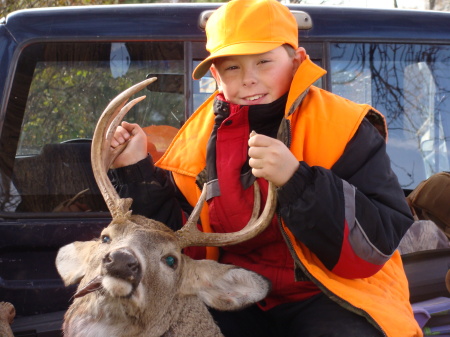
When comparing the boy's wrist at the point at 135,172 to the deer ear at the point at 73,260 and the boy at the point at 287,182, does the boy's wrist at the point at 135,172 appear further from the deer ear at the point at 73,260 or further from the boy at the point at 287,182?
the deer ear at the point at 73,260

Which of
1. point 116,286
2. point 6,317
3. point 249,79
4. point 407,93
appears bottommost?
point 6,317

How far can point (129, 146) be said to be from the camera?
343cm

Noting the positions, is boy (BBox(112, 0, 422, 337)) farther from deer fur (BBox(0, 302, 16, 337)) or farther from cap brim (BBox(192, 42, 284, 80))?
deer fur (BBox(0, 302, 16, 337))

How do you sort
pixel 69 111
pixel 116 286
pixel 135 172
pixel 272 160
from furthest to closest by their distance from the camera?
pixel 69 111 < pixel 135 172 < pixel 116 286 < pixel 272 160

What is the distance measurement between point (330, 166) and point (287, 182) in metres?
0.33

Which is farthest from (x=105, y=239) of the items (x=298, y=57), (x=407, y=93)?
(x=407, y=93)

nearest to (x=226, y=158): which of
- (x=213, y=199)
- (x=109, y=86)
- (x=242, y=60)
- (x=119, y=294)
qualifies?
(x=213, y=199)

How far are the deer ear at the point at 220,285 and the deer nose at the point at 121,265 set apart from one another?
455mm

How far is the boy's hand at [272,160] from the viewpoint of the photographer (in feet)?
9.11

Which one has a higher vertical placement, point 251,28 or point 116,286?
point 251,28

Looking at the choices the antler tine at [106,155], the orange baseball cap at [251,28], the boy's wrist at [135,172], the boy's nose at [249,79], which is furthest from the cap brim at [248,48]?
the boy's wrist at [135,172]

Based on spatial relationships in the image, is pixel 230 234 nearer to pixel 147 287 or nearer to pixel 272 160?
pixel 147 287

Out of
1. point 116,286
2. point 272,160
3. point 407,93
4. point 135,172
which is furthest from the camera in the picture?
point 407,93

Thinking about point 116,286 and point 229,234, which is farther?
point 229,234
